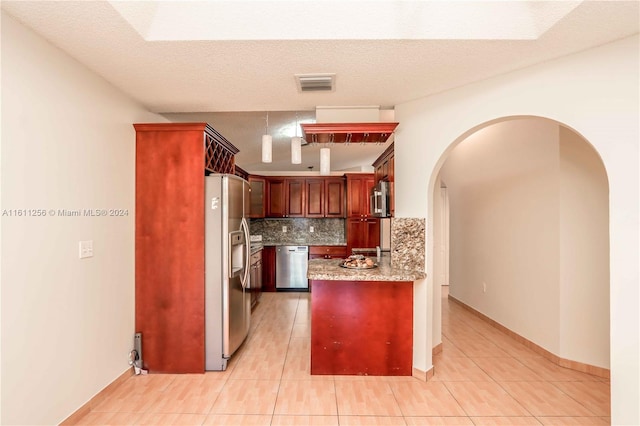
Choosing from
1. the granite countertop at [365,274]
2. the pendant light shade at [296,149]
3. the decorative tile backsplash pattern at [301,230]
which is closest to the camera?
the granite countertop at [365,274]

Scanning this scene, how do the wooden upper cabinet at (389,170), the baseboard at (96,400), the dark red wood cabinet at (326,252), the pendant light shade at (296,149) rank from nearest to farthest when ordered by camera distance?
the baseboard at (96,400), the pendant light shade at (296,149), the wooden upper cabinet at (389,170), the dark red wood cabinet at (326,252)

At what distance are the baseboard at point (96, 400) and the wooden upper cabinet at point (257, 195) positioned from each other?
3.38 m

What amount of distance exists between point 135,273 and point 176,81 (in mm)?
1761

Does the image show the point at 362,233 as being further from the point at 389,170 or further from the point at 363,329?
the point at 363,329

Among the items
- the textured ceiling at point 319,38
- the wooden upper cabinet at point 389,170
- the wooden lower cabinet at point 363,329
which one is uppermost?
the textured ceiling at point 319,38

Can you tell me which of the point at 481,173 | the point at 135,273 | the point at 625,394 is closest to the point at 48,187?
the point at 135,273

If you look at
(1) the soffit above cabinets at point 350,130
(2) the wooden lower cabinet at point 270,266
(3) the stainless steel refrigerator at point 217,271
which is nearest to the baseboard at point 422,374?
(3) the stainless steel refrigerator at point 217,271

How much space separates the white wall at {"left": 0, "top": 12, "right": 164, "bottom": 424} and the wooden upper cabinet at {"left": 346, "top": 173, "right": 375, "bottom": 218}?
12.6ft

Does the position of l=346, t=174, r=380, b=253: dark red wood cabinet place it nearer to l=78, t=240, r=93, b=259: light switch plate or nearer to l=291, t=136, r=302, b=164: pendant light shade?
l=291, t=136, r=302, b=164: pendant light shade

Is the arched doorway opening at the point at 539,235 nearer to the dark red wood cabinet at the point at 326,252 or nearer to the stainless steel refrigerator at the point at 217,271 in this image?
the stainless steel refrigerator at the point at 217,271

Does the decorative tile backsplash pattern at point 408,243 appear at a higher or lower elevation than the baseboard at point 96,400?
higher

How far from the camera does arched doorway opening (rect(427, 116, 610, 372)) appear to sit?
9.01 ft

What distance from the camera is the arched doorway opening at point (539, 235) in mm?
2746

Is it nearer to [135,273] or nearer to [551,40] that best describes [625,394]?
[551,40]
